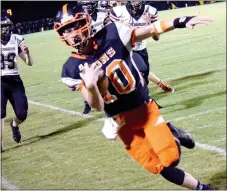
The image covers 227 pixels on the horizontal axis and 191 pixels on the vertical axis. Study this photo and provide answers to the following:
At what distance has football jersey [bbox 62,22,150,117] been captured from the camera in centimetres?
403

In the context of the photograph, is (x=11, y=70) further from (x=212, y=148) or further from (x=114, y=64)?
(x=114, y=64)

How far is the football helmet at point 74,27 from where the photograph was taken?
392 cm

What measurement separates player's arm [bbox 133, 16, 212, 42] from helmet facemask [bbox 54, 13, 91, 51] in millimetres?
354

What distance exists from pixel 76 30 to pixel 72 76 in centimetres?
37

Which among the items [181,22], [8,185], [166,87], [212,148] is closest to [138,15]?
[166,87]

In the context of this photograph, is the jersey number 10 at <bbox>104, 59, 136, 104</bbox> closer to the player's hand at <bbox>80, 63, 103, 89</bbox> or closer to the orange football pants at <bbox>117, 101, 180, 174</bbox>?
the orange football pants at <bbox>117, 101, 180, 174</bbox>

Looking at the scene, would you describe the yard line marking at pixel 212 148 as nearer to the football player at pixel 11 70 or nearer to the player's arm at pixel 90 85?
the player's arm at pixel 90 85

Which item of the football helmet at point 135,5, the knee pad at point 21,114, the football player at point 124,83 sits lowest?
the knee pad at point 21,114

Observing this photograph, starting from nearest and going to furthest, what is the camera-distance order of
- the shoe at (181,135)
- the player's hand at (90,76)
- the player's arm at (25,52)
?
Answer: the player's hand at (90,76), the shoe at (181,135), the player's arm at (25,52)

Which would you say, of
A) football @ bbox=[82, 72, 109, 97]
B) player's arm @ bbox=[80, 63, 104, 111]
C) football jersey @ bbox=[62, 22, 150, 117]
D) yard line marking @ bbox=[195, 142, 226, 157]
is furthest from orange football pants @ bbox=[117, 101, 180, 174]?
yard line marking @ bbox=[195, 142, 226, 157]

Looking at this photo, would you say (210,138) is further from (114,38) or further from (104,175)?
(114,38)

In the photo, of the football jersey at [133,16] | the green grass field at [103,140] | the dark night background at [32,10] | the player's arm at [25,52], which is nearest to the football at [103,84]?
the green grass field at [103,140]

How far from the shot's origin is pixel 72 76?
4141 millimetres

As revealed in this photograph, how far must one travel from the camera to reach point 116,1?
9383mm
